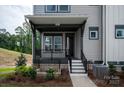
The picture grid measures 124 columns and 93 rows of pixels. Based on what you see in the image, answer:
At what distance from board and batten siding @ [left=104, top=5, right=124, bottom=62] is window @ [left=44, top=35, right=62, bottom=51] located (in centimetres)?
463

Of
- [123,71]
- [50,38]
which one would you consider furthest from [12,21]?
[123,71]

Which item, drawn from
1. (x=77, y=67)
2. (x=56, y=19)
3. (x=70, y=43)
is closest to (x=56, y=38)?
(x=70, y=43)

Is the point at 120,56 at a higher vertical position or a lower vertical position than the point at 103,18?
lower

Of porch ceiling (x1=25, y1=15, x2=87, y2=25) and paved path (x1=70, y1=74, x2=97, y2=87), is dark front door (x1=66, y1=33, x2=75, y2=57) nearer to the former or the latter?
porch ceiling (x1=25, y1=15, x2=87, y2=25)

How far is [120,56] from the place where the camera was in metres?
18.0

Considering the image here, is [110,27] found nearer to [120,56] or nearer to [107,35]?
[107,35]

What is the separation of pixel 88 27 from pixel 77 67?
Answer: 136 inches

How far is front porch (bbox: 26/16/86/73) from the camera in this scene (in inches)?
675

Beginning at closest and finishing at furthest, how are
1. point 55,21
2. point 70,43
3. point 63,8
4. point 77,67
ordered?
point 77,67 < point 55,21 < point 63,8 < point 70,43

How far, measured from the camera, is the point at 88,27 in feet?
61.3

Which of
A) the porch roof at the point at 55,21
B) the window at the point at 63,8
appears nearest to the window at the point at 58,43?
the porch roof at the point at 55,21

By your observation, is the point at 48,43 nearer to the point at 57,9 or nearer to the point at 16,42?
the point at 57,9
